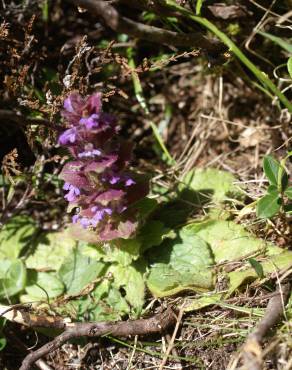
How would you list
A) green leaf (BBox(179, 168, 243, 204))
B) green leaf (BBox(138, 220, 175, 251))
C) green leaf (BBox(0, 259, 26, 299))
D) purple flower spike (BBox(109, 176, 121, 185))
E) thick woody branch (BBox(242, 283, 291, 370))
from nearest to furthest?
thick woody branch (BBox(242, 283, 291, 370)), purple flower spike (BBox(109, 176, 121, 185)), green leaf (BBox(138, 220, 175, 251)), green leaf (BBox(0, 259, 26, 299)), green leaf (BBox(179, 168, 243, 204))

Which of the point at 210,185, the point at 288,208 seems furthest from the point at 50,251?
the point at 288,208

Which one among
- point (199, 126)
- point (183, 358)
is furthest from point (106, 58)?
point (183, 358)

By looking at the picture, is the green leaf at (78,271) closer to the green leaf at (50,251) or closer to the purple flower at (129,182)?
the green leaf at (50,251)

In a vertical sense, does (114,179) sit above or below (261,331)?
above

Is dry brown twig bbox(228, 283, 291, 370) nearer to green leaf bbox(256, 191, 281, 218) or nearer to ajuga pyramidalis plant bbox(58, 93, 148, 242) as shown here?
green leaf bbox(256, 191, 281, 218)

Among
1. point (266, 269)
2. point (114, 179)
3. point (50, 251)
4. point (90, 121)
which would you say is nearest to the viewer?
point (90, 121)

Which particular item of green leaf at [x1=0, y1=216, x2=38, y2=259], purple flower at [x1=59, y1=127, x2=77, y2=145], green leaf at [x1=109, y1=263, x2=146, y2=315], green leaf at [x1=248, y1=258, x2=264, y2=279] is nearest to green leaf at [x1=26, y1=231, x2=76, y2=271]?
green leaf at [x1=0, y1=216, x2=38, y2=259]

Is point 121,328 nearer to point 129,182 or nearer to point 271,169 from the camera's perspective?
point 129,182
